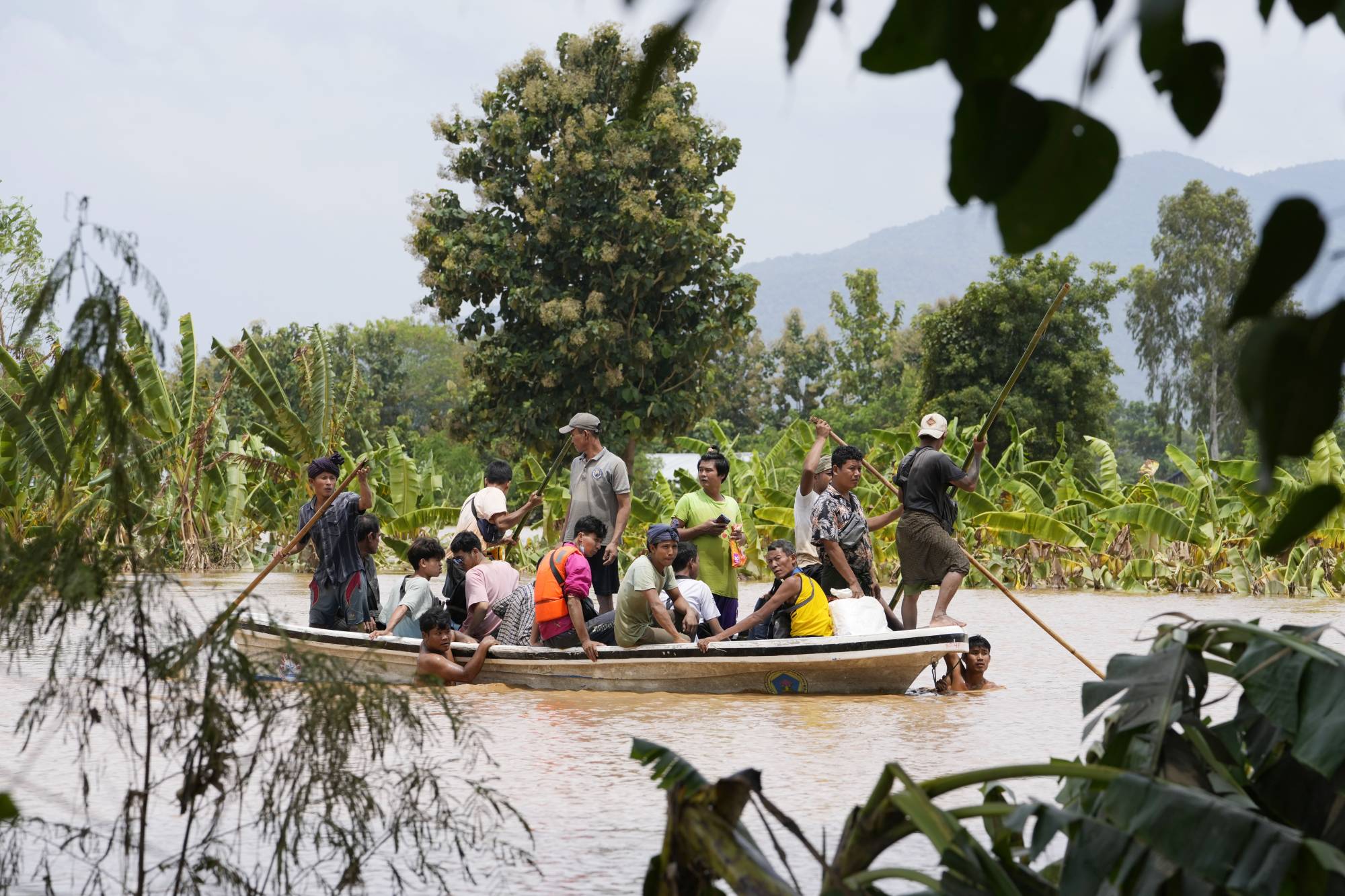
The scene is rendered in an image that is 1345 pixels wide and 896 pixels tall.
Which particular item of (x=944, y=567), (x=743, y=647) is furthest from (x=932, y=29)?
(x=944, y=567)

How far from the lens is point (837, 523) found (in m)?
9.99

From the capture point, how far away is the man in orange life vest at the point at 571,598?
9633 mm

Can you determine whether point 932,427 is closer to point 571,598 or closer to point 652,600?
point 652,600

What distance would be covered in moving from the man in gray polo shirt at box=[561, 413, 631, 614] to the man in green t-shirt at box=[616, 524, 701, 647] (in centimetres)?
88

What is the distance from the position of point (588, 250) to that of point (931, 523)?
58.0ft

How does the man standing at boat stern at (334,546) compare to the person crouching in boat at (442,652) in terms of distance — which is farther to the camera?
the man standing at boat stern at (334,546)

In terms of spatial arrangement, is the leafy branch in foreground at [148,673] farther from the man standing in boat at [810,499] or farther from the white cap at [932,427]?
the white cap at [932,427]

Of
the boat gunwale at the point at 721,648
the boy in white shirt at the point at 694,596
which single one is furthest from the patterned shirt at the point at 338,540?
the boy in white shirt at the point at 694,596

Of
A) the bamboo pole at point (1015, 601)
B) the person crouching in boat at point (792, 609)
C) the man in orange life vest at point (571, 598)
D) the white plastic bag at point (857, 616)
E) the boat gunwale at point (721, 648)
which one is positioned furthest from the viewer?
the white plastic bag at point (857, 616)

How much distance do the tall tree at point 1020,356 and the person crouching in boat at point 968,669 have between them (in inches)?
929

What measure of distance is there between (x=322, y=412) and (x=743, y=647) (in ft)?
38.1

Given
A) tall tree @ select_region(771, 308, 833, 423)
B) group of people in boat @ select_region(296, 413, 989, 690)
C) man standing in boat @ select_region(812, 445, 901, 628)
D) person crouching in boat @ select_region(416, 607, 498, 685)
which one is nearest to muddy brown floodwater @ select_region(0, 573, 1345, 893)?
person crouching in boat @ select_region(416, 607, 498, 685)

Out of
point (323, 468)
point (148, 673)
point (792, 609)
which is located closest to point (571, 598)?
point (792, 609)

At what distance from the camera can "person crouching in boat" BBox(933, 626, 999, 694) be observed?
996cm
